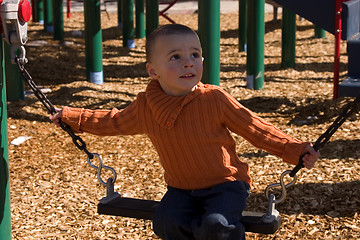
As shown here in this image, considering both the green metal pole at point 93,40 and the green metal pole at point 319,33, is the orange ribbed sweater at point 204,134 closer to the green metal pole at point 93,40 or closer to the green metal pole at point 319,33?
the green metal pole at point 93,40

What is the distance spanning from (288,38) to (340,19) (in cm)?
262

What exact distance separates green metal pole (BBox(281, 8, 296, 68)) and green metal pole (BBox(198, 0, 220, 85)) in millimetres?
2875

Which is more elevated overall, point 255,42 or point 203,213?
point 255,42

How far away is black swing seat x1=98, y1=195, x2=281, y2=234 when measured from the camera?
2633mm

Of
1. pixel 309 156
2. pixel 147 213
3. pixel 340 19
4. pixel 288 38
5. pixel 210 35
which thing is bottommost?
pixel 147 213

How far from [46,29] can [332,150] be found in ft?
30.6

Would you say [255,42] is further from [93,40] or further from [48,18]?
[48,18]

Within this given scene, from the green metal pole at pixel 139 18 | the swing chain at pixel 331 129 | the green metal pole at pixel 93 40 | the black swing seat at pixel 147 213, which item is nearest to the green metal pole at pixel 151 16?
the green metal pole at pixel 93 40

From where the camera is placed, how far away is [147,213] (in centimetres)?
282

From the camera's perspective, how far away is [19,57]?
2.94m

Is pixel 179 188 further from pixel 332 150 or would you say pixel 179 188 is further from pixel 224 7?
pixel 224 7

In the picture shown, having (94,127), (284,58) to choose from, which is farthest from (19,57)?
(284,58)

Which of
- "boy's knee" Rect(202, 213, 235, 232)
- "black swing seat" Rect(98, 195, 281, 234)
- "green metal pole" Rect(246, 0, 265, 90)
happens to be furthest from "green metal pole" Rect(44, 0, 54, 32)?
"boy's knee" Rect(202, 213, 235, 232)

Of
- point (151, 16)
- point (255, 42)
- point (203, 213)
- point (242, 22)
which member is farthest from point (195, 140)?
point (242, 22)
